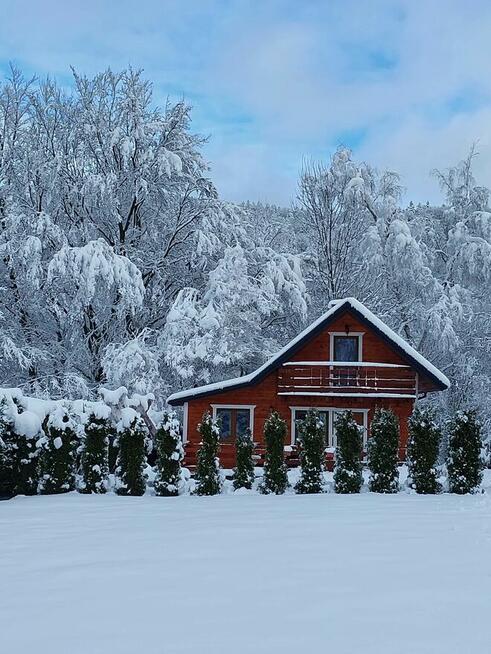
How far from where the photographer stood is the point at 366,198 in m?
29.0

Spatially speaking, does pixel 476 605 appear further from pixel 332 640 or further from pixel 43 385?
pixel 43 385

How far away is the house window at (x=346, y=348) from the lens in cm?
2314

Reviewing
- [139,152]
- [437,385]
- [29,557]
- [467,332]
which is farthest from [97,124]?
[29,557]

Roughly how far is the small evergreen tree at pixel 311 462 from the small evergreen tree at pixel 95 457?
401 centimetres

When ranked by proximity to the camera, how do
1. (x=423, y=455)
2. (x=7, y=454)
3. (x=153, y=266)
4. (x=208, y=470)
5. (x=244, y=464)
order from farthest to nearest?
(x=153, y=266) < (x=244, y=464) < (x=208, y=470) < (x=423, y=455) < (x=7, y=454)

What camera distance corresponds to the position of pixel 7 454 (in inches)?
505

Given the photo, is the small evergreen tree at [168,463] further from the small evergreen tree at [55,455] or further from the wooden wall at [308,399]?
the wooden wall at [308,399]

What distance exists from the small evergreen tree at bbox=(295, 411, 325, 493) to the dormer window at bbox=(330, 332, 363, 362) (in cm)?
935

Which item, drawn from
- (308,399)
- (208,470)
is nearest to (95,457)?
(208,470)

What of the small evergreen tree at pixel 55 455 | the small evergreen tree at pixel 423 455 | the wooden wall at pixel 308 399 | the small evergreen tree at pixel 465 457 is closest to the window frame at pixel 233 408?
the wooden wall at pixel 308 399

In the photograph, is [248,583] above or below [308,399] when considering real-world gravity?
below

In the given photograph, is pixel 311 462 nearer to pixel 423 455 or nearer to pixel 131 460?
pixel 423 455

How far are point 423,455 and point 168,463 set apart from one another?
5104 mm

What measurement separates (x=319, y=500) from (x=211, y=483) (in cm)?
241
